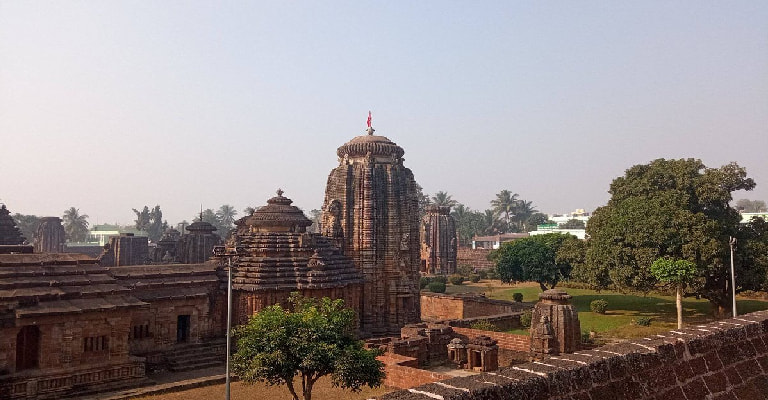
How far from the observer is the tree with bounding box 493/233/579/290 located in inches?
1670

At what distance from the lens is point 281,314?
51.0 ft

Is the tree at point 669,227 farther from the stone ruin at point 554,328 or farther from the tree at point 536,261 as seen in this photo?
the stone ruin at point 554,328

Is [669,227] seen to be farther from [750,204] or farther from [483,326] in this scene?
[750,204]

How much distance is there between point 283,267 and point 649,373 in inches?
954

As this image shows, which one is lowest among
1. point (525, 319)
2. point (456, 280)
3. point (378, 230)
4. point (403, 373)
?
point (403, 373)

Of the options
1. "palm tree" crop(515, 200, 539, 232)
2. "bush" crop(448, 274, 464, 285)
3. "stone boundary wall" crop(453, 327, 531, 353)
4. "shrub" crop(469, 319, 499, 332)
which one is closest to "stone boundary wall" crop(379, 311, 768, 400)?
"stone boundary wall" crop(453, 327, 531, 353)

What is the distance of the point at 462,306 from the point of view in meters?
41.5

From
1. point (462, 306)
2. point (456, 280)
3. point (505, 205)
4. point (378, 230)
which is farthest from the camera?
point (505, 205)

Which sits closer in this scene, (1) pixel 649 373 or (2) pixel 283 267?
(1) pixel 649 373

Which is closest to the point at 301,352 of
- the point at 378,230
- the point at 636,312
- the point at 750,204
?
the point at 378,230

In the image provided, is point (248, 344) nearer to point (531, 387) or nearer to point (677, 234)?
point (531, 387)

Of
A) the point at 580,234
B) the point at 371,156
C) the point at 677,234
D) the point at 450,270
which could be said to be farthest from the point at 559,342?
the point at 580,234

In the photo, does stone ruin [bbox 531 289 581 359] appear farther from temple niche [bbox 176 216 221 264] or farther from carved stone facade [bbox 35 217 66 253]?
carved stone facade [bbox 35 217 66 253]

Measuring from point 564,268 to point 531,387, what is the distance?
133 ft
